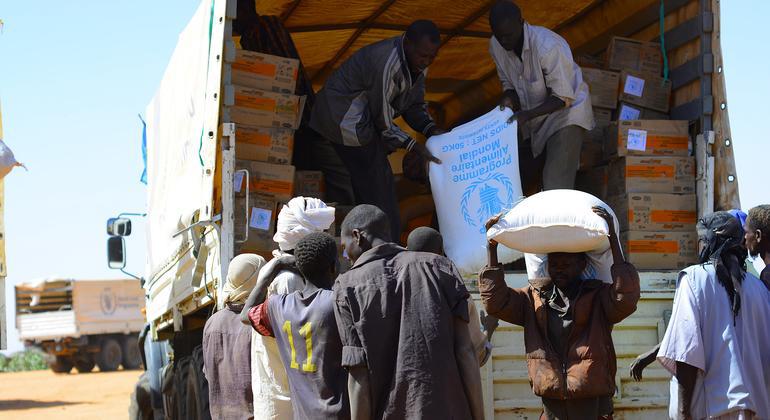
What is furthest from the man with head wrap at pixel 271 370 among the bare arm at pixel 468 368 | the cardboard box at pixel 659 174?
the cardboard box at pixel 659 174

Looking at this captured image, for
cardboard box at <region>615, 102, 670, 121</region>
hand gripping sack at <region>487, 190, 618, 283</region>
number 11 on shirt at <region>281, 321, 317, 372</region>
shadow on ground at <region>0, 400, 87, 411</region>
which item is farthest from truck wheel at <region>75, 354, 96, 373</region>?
number 11 on shirt at <region>281, 321, 317, 372</region>

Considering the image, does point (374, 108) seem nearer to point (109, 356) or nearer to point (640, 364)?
point (640, 364)

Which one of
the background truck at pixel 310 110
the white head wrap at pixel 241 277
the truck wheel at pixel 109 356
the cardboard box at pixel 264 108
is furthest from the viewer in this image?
the truck wheel at pixel 109 356

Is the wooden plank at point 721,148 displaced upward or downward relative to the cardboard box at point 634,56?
downward

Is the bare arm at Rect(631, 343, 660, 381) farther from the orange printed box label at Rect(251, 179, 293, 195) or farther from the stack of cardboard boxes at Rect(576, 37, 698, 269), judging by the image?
the orange printed box label at Rect(251, 179, 293, 195)

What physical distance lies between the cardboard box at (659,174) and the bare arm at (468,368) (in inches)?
113

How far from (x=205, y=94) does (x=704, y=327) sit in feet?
11.0

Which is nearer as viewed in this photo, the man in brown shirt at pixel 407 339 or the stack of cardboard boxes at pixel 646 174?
the man in brown shirt at pixel 407 339

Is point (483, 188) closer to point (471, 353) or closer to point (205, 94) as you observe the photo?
point (205, 94)

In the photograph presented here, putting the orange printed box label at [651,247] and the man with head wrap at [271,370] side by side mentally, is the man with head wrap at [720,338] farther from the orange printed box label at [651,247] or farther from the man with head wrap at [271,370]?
the orange printed box label at [651,247]

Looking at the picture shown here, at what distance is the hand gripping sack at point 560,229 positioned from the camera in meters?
4.65

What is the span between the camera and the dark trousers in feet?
22.3

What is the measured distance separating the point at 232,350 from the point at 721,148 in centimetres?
295

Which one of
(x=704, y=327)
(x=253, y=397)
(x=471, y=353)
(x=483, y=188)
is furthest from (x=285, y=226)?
(x=704, y=327)
